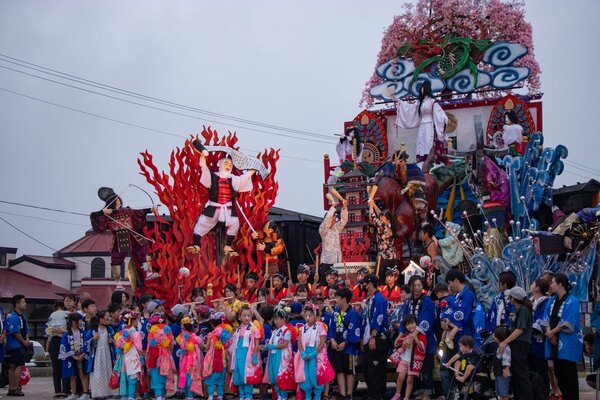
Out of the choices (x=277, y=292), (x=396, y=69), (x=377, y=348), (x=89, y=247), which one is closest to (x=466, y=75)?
(x=396, y=69)

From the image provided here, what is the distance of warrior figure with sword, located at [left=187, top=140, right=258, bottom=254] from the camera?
18.8 m

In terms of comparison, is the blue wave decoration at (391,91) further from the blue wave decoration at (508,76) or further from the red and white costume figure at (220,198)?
the red and white costume figure at (220,198)

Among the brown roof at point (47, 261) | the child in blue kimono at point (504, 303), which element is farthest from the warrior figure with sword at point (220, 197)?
the brown roof at point (47, 261)

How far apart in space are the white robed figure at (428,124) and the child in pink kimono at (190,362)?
39.8 feet

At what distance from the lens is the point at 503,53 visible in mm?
25859

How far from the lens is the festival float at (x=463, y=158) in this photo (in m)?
15.1

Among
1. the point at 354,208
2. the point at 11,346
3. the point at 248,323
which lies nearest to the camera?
the point at 248,323

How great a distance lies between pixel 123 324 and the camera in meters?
13.7

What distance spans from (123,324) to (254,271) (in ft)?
18.2

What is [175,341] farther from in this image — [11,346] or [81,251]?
[81,251]

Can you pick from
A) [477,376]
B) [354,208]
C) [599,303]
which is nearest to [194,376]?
[477,376]

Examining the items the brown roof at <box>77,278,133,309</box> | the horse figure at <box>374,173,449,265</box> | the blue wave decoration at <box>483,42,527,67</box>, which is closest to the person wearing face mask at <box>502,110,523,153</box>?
the blue wave decoration at <box>483,42,527,67</box>

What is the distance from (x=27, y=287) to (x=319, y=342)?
25105 millimetres

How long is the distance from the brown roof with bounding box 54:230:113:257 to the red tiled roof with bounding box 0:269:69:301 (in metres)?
3.66
